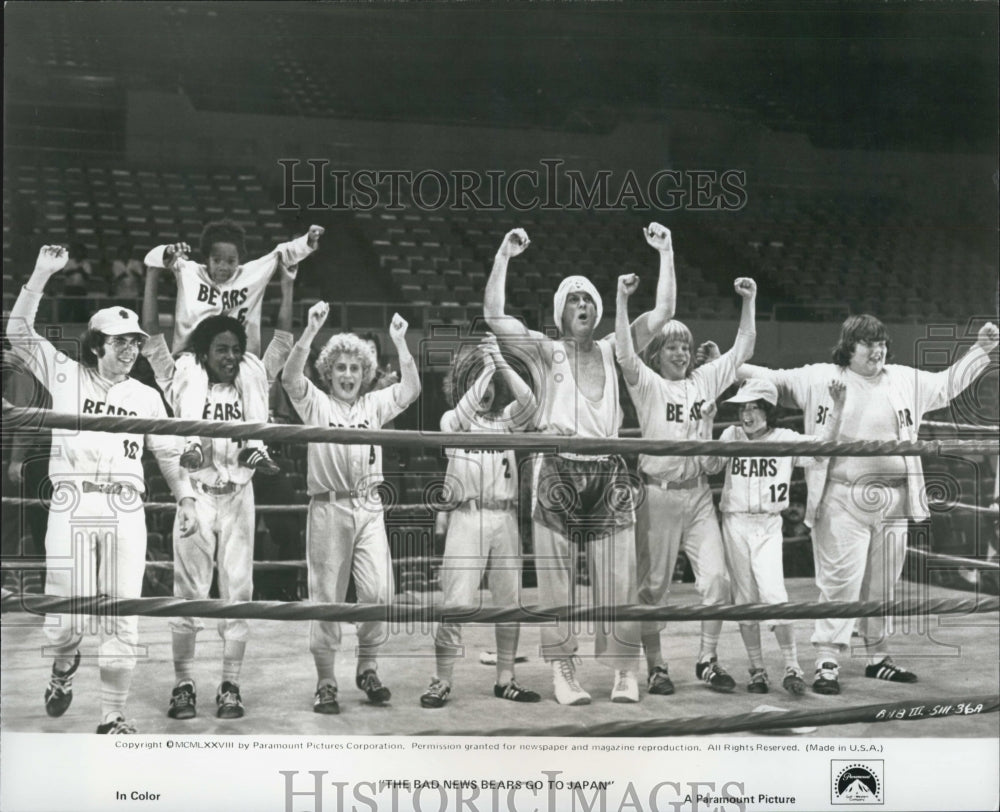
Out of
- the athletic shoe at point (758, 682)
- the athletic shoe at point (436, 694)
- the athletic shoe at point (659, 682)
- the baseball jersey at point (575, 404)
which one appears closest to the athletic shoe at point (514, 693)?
the athletic shoe at point (436, 694)

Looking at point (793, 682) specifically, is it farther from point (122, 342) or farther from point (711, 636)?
point (122, 342)

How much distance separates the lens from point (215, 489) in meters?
2.70

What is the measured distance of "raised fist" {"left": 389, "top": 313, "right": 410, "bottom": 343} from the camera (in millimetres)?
2691

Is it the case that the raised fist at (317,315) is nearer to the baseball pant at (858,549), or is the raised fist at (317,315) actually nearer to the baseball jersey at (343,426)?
the baseball jersey at (343,426)

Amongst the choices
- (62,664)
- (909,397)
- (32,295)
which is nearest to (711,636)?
(909,397)

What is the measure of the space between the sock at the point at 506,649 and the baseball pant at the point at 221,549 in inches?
24.2

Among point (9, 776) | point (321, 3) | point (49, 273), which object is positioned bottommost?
point (9, 776)

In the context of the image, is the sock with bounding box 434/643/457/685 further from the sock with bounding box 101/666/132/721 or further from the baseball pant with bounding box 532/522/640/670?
the sock with bounding box 101/666/132/721

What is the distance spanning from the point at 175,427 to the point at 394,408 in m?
0.53

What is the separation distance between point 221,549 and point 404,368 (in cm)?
63

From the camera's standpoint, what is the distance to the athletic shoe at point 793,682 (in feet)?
9.05

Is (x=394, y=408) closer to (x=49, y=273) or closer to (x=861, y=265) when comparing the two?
(x=49, y=273)

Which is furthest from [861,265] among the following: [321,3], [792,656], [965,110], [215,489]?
[215,489]

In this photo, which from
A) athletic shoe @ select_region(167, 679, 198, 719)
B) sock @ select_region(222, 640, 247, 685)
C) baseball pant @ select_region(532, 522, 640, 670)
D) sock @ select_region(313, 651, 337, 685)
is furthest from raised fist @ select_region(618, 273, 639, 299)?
athletic shoe @ select_region(167, 679, 198, 719)
